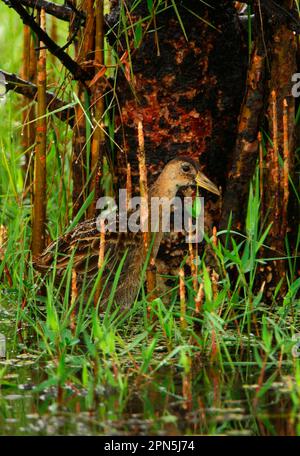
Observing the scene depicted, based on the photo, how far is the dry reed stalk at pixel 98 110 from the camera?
4.96m

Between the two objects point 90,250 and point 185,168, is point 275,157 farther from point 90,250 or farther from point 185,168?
point 90,250

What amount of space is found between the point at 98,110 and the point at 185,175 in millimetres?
564

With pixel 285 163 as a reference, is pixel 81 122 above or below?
above

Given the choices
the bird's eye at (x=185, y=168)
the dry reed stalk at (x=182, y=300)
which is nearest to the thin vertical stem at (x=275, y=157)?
the bird's eye at (x=185, y=168)

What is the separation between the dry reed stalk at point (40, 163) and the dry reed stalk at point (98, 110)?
0.84 feet

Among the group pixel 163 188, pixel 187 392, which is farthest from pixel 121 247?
pixel 187 392

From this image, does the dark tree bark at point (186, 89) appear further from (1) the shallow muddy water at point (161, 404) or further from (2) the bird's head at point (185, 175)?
(1) the shallow muddy water at point (161, 404)

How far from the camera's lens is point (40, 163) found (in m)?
5.14

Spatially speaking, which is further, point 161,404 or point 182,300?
point 182,300

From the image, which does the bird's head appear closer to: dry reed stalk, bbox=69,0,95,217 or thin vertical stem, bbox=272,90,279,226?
thin vertical stem, bbox=272,90,279,226

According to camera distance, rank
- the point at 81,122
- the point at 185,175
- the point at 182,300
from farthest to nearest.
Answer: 1. the point at 81,122
2. the point at 185,175
3. the point at 182,300

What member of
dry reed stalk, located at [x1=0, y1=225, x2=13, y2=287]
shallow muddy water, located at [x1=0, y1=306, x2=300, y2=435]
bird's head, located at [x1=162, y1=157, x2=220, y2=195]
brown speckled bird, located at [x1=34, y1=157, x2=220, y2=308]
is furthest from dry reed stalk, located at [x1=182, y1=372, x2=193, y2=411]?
dry reed stalk, located at [x1=0, y1=225, x2=13, y2=287]

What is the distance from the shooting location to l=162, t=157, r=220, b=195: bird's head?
16.3 feet
